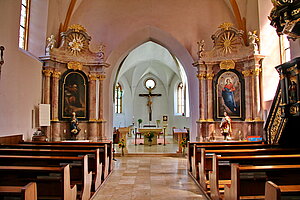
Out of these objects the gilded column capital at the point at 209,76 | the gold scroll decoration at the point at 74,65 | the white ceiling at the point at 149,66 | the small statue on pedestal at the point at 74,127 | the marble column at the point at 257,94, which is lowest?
the small statue on pedestal at the point at 74,127

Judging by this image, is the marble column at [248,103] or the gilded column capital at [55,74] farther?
the gilded column capital at [55,74]

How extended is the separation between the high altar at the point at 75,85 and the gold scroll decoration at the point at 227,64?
5.43 m

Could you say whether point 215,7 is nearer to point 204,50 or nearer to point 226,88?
point 204,50

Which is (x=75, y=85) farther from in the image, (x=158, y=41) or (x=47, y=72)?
(x=158, y=41)

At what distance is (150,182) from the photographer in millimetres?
6914

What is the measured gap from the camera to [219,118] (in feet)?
37.5

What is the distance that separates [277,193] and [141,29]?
449 inches

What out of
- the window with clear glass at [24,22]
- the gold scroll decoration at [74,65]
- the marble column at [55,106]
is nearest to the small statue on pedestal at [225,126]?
the gold scroll decoration at [74,65]

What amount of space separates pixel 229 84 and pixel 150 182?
6.50m

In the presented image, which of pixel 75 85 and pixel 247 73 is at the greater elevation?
pixel 247 73

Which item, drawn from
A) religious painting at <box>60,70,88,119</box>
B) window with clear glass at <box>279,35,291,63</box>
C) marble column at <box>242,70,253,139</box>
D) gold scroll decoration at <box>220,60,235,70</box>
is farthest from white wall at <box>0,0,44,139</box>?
window with clear glass at <box>279,35,291,63</box>

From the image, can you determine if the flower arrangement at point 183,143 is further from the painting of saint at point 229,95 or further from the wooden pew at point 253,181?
the wooden pew at point 253,181

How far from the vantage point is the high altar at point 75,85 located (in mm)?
10875

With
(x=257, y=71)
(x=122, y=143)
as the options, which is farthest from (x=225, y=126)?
(x=122, y=143)
